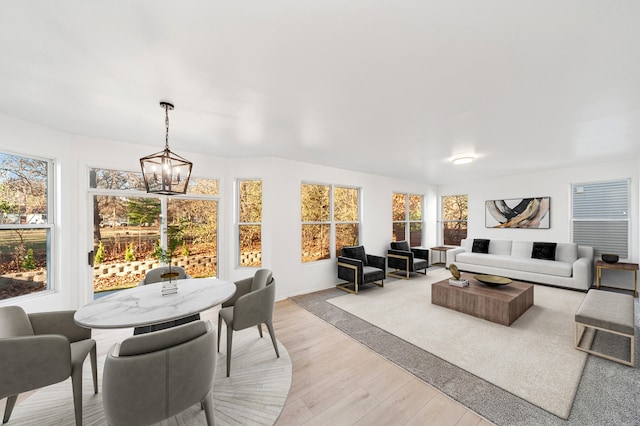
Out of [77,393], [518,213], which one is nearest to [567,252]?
[518,213]

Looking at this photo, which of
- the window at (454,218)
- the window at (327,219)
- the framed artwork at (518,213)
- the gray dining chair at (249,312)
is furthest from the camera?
the window at (454,218)

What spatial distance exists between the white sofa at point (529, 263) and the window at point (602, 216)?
37 centimetres

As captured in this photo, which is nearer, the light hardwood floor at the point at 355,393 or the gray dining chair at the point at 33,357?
the gray dining chair at the point at 33,357

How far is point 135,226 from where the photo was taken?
357cm

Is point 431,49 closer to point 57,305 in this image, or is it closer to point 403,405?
point 403,405

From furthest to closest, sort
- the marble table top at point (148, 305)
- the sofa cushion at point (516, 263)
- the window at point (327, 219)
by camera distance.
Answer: the window at point (327, 219), the sofa cushion at point (516, 263), the marble table top at point (148, 305)

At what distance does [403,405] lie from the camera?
185 centimetres

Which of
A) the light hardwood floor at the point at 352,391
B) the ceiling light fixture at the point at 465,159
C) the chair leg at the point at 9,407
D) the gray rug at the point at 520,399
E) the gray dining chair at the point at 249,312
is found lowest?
the light hardwood floor at the point at 352,391

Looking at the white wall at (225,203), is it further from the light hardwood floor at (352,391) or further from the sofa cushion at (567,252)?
the sofa cushion at (567,252)

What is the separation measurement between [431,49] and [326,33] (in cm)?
70

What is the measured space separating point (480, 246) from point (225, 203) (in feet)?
20.5

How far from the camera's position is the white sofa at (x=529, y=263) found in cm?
447

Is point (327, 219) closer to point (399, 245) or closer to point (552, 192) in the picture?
point (399, 245)

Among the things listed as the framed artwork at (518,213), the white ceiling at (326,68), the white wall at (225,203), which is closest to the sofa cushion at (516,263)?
the framed artwork at (518,213)
